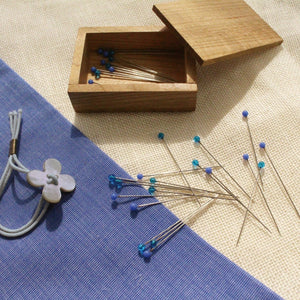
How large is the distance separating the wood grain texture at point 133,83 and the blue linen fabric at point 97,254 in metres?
0.20

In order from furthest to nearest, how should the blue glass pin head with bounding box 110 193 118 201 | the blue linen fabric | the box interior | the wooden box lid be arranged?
the box interior, the wooden box lid, the blue glass pin head with bounding box 110 193 118 201, the blue linen fabric

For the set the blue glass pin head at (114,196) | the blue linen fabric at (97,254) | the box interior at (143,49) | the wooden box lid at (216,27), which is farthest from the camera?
the box interior at (143,49)

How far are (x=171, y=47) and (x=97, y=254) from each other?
32.4 inches

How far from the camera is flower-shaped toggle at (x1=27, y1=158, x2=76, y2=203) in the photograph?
3.10 ft

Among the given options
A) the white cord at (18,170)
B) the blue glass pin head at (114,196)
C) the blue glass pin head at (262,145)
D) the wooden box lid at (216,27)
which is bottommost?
the white cord at (18,170)

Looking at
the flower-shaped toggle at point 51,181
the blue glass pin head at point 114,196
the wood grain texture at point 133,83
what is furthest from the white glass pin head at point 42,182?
the wood grain texture at point 133,83

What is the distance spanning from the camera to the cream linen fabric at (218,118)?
0.95 metres

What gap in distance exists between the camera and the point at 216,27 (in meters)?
1.18

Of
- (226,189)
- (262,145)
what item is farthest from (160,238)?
(262,145)

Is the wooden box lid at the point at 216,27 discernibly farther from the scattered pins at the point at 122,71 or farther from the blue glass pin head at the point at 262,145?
the blue glass pin head at the point at 262,145

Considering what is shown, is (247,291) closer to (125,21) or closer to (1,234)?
(1,234)

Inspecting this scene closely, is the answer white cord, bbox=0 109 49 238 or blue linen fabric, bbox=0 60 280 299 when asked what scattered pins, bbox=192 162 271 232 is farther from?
white cord, bbox=0 109 49 238

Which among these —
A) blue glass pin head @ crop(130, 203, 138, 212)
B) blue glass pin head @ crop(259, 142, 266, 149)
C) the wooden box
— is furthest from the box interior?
blue glass pin head @ crop(130, 203, 138, 212)

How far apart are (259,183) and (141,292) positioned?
0.49 meters
